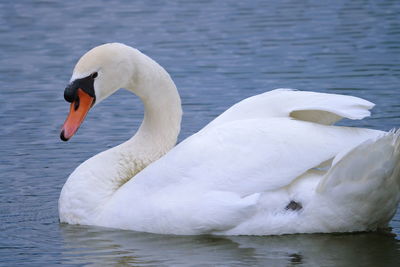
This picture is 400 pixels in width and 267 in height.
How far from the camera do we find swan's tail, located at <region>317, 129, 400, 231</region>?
759 cm

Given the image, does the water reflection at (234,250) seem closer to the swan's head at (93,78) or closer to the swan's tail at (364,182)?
the swan's tail at (364,182)

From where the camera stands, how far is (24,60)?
14.5m

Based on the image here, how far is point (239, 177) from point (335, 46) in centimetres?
698

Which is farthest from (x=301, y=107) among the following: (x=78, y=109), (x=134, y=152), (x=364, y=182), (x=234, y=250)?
(x=78, y=109)

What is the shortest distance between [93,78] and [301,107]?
1590mm

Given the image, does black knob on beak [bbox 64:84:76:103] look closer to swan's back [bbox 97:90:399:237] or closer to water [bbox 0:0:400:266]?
swan's back [bbox 97:90:399:237]

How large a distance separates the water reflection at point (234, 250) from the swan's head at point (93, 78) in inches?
36.1

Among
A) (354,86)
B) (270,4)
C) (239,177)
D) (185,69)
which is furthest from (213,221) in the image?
(270,4)

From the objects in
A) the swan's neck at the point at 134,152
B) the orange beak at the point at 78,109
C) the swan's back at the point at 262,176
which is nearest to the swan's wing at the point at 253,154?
the swan's back at the point at 262,176

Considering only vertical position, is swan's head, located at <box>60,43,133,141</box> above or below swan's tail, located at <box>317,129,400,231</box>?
above

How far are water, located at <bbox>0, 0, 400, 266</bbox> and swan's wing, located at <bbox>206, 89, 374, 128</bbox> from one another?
0.89m

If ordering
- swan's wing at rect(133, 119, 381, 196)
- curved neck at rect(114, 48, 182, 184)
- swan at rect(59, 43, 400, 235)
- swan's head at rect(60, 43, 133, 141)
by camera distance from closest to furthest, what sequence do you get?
swan at rect(59, 43, 400, 235)
swan's wing at rect(133, 119, 381, 196)
swan's head at rect(60, 43, 133, 141)
curved neck at rect(114, 48, 182, 184)

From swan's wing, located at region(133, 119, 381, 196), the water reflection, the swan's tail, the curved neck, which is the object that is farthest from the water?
the curved neck

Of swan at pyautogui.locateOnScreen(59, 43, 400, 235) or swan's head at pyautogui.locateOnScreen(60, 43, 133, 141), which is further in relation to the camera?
swan's head at pyautogui.locateOnScreen(60, 43, 133, 141)
